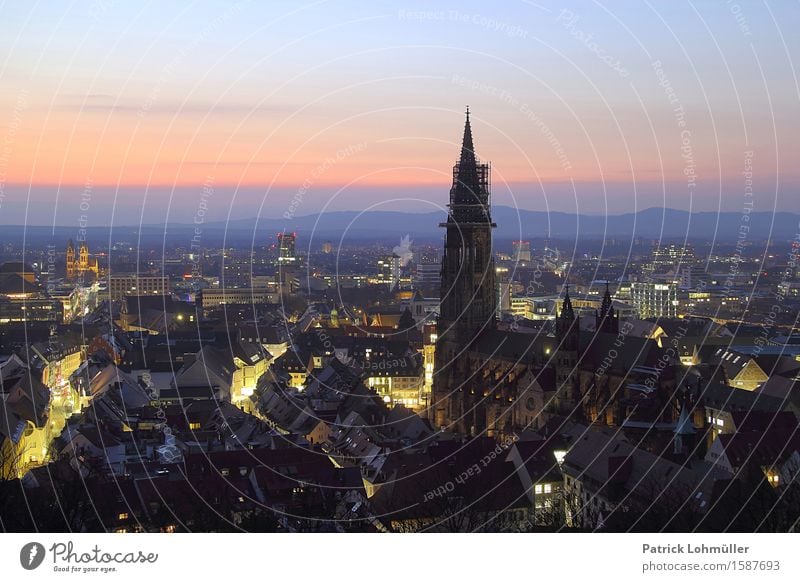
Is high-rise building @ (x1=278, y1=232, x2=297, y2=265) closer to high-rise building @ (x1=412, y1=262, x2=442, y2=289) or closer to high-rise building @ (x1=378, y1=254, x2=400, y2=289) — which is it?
high-rise building @ (x1=378, y1=254, x2=400, y2=289)

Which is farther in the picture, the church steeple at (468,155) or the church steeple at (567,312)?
the church steeple at (468,155)

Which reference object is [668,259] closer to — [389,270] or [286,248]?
[389,270]

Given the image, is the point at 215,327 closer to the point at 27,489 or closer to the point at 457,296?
the point at 457,296

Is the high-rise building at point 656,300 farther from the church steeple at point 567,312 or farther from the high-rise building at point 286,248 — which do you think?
the church steeple at point 567,312

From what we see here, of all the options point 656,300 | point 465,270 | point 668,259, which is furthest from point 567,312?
point 668,259

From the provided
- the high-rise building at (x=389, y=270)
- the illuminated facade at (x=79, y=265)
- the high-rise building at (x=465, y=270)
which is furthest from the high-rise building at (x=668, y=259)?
the high-rise building at (x=465, y=270)
